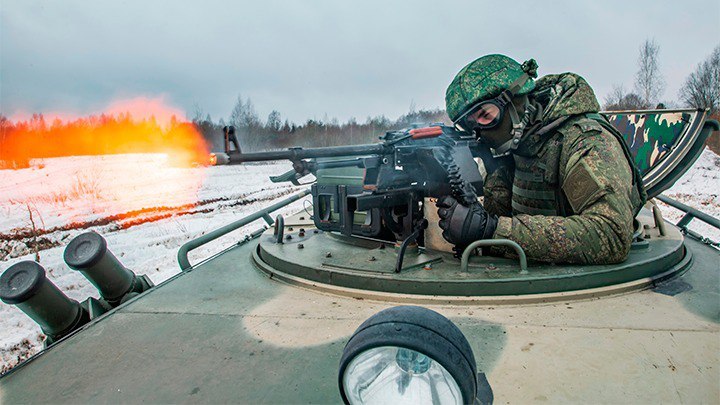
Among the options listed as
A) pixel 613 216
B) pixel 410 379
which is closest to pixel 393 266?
pixel 613 216

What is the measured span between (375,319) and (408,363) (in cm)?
12

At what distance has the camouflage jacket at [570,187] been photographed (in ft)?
7.41

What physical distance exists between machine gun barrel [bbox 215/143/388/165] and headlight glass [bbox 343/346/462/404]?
1617mm

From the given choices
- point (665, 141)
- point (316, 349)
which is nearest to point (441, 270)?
point (316, 349)

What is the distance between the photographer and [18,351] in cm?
443

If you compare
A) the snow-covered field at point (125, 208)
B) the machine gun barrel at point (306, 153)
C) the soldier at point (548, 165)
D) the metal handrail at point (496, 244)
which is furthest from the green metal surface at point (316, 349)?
the snow-covered field at point (125, 208)

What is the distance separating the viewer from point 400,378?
42.7 inches

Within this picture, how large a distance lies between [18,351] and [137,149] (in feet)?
78.6

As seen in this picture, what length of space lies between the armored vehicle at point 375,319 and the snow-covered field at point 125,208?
1229 mm

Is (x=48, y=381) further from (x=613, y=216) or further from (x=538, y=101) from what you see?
(x=538, y=101)

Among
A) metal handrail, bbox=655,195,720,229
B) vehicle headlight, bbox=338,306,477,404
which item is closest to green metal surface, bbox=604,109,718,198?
metal handrail, bbox=655,195,720,229

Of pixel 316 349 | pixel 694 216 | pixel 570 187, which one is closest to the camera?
pixel 316 349

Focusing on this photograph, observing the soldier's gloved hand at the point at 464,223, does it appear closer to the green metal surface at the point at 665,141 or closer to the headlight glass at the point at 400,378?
the headlight glass at the point at 400,378

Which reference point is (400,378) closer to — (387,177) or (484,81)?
(387,177)
